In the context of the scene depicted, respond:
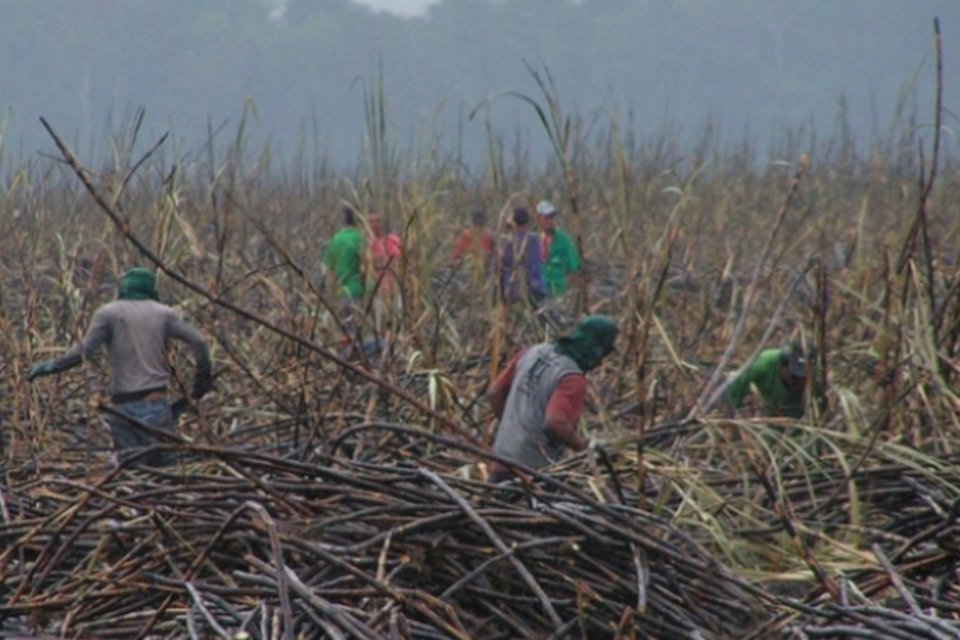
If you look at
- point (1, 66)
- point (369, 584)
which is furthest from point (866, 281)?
point (1, 66)

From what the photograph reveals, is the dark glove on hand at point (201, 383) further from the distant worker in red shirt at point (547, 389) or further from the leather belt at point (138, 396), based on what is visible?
the distant worker in red shirt at point (547, 389)

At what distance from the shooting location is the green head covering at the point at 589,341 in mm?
5969

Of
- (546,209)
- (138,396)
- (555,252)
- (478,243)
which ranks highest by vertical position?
(478,243)

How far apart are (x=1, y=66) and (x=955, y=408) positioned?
180 ft

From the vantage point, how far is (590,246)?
49.5ft

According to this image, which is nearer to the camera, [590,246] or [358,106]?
[590,246]

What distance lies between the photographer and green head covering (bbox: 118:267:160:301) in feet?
22.8

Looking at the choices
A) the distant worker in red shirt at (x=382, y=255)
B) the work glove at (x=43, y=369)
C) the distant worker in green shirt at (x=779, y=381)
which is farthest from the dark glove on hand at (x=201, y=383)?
the distant worker in green shirt at (x=779, y=381)

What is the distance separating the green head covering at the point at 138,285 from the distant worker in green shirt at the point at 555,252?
360cm

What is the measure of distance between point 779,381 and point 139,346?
100 inches

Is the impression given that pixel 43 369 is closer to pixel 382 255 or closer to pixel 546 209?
pixel 382 255

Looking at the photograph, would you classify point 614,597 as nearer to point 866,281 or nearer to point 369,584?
point 369,584

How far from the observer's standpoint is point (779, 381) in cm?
684

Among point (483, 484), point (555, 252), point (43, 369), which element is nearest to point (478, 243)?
point (43, 369)
